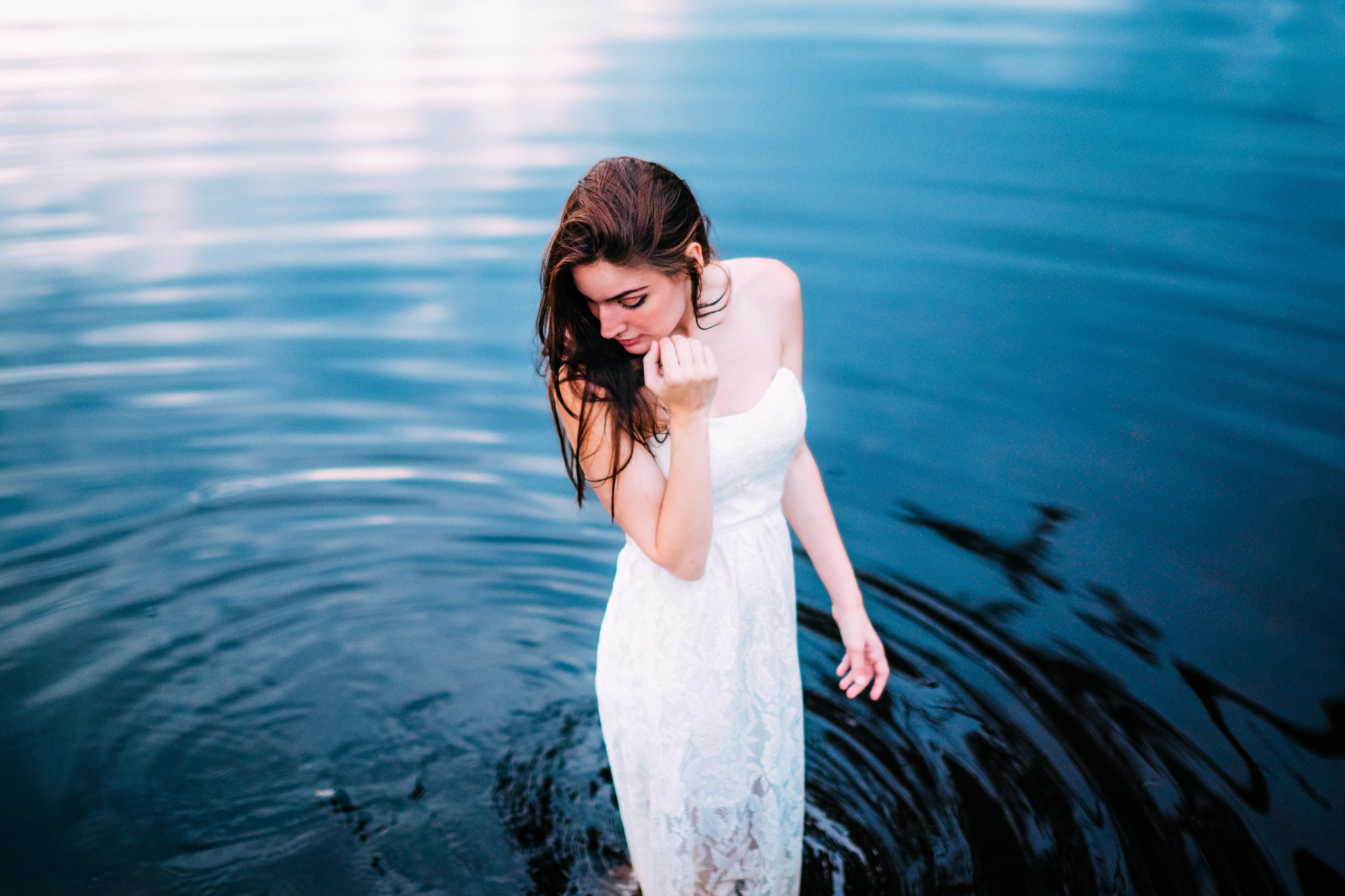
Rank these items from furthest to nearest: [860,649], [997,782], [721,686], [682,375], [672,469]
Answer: [997,782]
[860,649]
[721,686]
[672,469]
[682,375]

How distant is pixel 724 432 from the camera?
2.16 m

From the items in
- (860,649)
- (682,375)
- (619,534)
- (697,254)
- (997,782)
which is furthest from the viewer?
(619,534)

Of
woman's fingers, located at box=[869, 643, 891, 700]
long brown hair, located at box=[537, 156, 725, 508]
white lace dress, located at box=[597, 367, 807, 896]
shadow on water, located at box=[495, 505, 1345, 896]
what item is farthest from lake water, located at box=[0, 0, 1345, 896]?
long brown hair, located at box=[537, 156, 725, 508]

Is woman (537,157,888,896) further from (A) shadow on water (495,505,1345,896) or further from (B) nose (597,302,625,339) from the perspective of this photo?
(A) shadow on water (495,505,1345,896)

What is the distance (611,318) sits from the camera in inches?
80.7

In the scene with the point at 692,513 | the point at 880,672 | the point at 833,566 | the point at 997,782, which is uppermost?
the point at 692,513

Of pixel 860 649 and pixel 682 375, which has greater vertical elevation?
pixel 682 375

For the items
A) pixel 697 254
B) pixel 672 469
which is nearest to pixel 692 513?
pixel 672 469

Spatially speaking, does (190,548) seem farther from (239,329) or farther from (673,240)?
(673,240)

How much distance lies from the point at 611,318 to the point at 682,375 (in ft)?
0.73

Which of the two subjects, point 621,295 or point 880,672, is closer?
point 621,295

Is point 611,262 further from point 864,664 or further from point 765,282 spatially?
point 864,664

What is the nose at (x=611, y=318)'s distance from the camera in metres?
2.04

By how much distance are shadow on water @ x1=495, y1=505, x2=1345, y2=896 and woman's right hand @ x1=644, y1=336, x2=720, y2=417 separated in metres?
1.43
